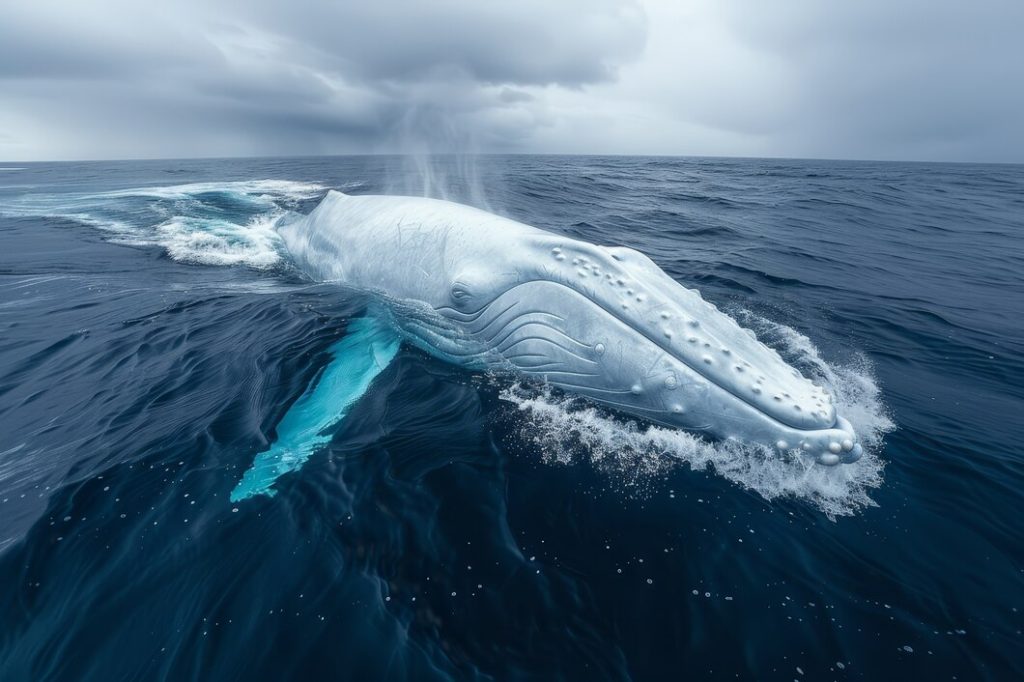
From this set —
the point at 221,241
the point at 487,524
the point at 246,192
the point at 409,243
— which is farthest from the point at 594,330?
the point at 246,192

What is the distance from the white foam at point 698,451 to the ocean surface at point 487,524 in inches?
1.2

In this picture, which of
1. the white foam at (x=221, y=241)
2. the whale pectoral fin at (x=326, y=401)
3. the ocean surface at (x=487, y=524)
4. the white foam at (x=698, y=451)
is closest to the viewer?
the ocean surface at (x=487, y=524)

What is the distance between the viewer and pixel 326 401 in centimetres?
582

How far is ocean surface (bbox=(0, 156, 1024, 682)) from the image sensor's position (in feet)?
10.0

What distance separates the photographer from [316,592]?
11.2ft

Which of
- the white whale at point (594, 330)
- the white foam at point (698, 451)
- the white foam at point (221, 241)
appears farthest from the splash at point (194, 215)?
the white foam at point (698, 451)

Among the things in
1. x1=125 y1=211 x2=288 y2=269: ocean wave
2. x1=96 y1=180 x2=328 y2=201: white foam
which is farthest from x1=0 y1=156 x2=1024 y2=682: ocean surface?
x1=96 y1=180 x2=328 y2=201: white foam

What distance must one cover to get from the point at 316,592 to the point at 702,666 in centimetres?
274

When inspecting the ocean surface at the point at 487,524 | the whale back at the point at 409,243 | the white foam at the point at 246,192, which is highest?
the white foam at the point at 246,192

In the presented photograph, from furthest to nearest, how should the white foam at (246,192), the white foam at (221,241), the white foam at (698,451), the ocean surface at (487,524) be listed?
the white foam at (246,192) < the white foam at (221,241) < the white foam at (698,451) < the ocean surface at (487,524)

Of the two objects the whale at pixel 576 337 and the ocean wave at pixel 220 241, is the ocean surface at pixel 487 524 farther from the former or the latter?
the ocean wave at pixel 220 241

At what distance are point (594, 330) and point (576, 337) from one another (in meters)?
0.25

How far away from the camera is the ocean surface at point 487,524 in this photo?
3055 millimetres

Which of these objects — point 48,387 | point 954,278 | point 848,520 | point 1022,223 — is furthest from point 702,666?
point 1022,223
